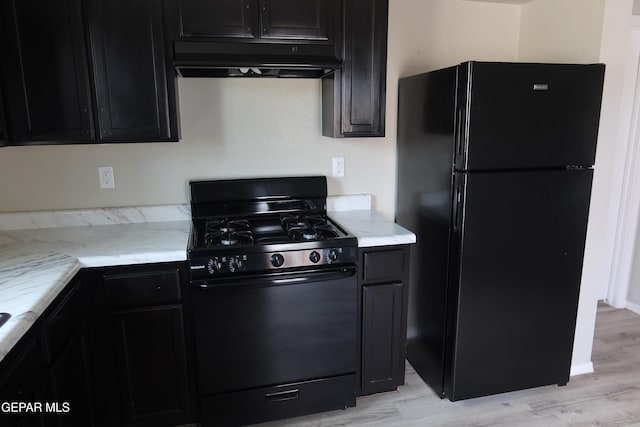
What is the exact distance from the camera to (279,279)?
201cm

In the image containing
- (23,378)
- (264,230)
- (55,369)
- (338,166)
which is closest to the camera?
(23,378)

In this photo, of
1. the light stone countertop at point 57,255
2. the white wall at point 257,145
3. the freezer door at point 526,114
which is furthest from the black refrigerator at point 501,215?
the light stone countertop at point 57,255

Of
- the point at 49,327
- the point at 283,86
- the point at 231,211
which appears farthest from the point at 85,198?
the point at 283,86

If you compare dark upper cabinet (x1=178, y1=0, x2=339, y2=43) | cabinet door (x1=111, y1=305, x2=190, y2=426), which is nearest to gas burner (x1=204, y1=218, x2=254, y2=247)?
cabinet door (x1=111, y1=305, x2=190, y2=426)

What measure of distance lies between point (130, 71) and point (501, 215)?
187cm

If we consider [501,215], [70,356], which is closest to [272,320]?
[70,356]

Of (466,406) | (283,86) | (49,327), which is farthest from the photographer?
(283,86)

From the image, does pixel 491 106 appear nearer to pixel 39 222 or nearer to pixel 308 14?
pixel 308 14

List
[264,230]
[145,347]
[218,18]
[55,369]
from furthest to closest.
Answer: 1. [264,230]
2. [218,18]
3. [145,347]
4. [55,369]

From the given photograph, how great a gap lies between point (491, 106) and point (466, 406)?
5.02 ft

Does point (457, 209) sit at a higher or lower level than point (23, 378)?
higher

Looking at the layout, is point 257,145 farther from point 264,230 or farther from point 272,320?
point 272,320

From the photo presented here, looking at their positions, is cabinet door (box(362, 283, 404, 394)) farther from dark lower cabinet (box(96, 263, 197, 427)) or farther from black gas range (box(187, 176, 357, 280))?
dark lower cabinet (box(96, 263, 197, 427))

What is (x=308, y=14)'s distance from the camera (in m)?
2.19
